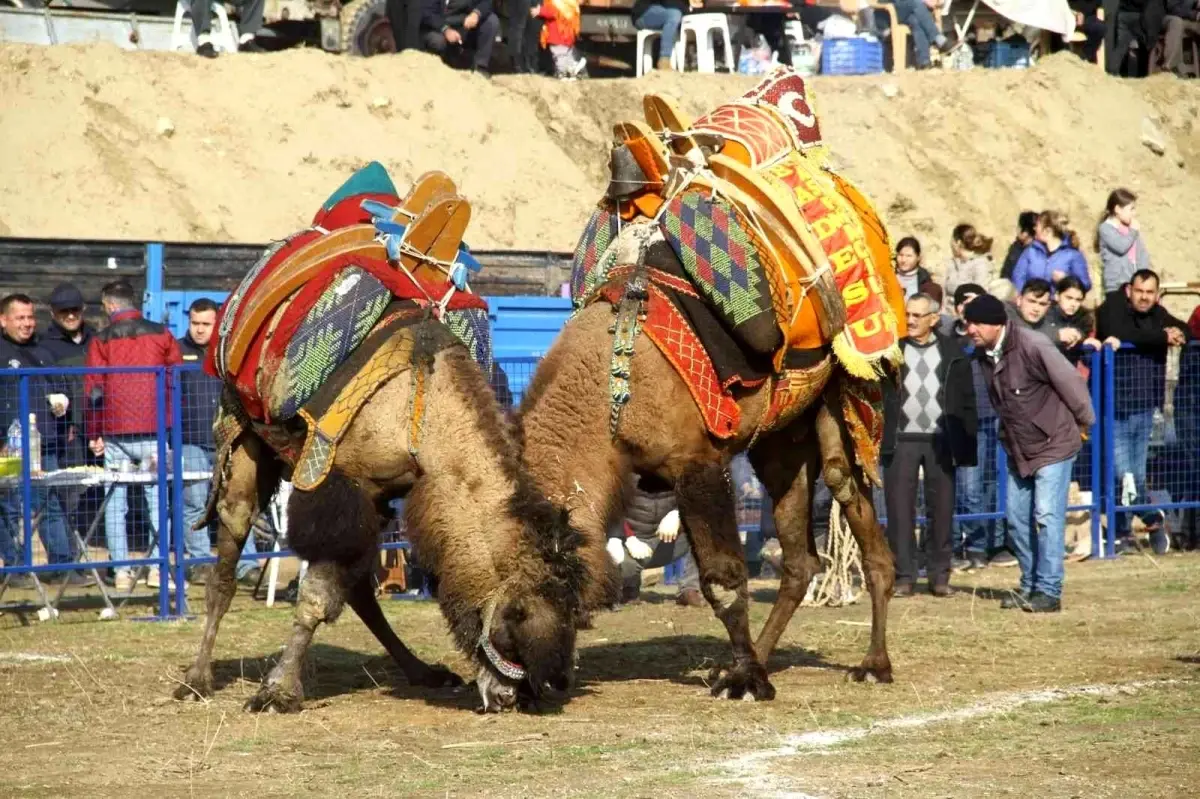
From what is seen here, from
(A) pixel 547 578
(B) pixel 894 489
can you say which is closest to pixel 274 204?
(B) pixel 894 489

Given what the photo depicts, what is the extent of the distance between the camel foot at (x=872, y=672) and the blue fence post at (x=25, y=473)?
18.3 ft

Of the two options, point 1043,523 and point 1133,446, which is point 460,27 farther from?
point 1043,523

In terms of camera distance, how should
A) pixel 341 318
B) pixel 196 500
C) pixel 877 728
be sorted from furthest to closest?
1. pixel 196 500
2. pixel 341 318
3. pixel 877 728

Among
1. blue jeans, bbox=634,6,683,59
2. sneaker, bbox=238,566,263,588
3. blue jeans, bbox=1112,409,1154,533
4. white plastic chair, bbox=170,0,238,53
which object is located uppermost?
blue jeans, bbox=634,6,683,59

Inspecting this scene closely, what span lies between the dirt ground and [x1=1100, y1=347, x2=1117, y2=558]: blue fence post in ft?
11.7

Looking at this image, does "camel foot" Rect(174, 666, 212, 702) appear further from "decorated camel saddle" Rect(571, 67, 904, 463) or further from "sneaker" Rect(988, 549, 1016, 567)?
"sneaker" Rect(988, 549, 1016, 567)

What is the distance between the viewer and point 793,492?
9562 millimetres

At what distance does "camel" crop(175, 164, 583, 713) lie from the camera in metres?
7.23

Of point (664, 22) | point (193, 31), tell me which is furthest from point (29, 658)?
point (664, 22)

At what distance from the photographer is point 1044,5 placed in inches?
1018

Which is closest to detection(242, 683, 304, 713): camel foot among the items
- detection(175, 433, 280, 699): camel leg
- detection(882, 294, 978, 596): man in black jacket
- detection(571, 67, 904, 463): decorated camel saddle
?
detection(175, 433, 280, 699): camel leg

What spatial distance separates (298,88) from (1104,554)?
37.4 ft

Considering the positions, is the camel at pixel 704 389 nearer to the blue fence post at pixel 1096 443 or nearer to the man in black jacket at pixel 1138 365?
the blue fence post at pixel 1096 443

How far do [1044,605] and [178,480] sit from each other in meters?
5.77
